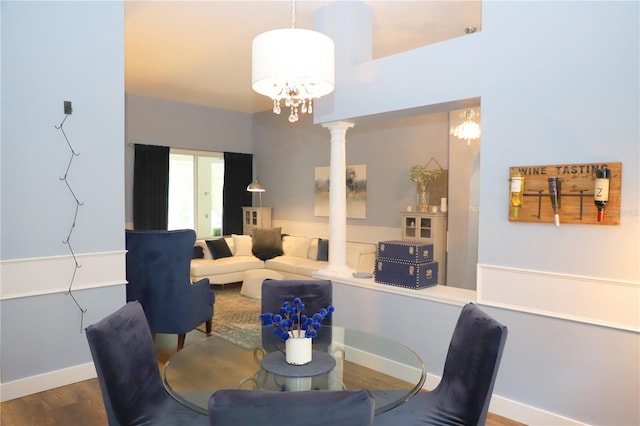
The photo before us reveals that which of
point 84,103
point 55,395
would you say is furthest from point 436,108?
point 55,395

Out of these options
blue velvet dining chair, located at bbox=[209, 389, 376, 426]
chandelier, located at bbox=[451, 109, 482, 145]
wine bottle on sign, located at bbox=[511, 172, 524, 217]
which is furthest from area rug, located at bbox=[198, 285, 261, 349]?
chandelier, located at bbox=[451, 109, 482, 145]

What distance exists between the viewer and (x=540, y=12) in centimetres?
269

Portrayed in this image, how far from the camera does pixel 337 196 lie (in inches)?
159

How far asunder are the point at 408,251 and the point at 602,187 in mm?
1424

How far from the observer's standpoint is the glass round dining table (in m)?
1.83

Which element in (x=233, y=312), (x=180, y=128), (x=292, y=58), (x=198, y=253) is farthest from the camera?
(x=180, y=128)

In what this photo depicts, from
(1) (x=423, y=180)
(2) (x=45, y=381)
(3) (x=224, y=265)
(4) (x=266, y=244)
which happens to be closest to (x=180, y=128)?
(4) (x=266, y=244)

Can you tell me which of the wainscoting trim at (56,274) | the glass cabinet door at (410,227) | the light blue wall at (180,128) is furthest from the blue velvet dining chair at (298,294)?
the light blue wall at (180,128)

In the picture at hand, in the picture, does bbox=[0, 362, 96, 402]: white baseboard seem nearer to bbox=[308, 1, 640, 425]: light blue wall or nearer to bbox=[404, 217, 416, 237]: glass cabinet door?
bbox=[308, 1, 640, 425]: light blue wall

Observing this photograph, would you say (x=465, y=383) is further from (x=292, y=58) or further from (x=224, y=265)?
(x=224, y=265)

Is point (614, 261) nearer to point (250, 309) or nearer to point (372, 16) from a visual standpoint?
point (372, 16)

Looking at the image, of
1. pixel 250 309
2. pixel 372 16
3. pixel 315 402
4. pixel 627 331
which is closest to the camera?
pixel 315 402

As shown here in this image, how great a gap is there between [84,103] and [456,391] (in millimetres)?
3193

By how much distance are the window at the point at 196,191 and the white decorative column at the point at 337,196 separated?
15.6 feet
